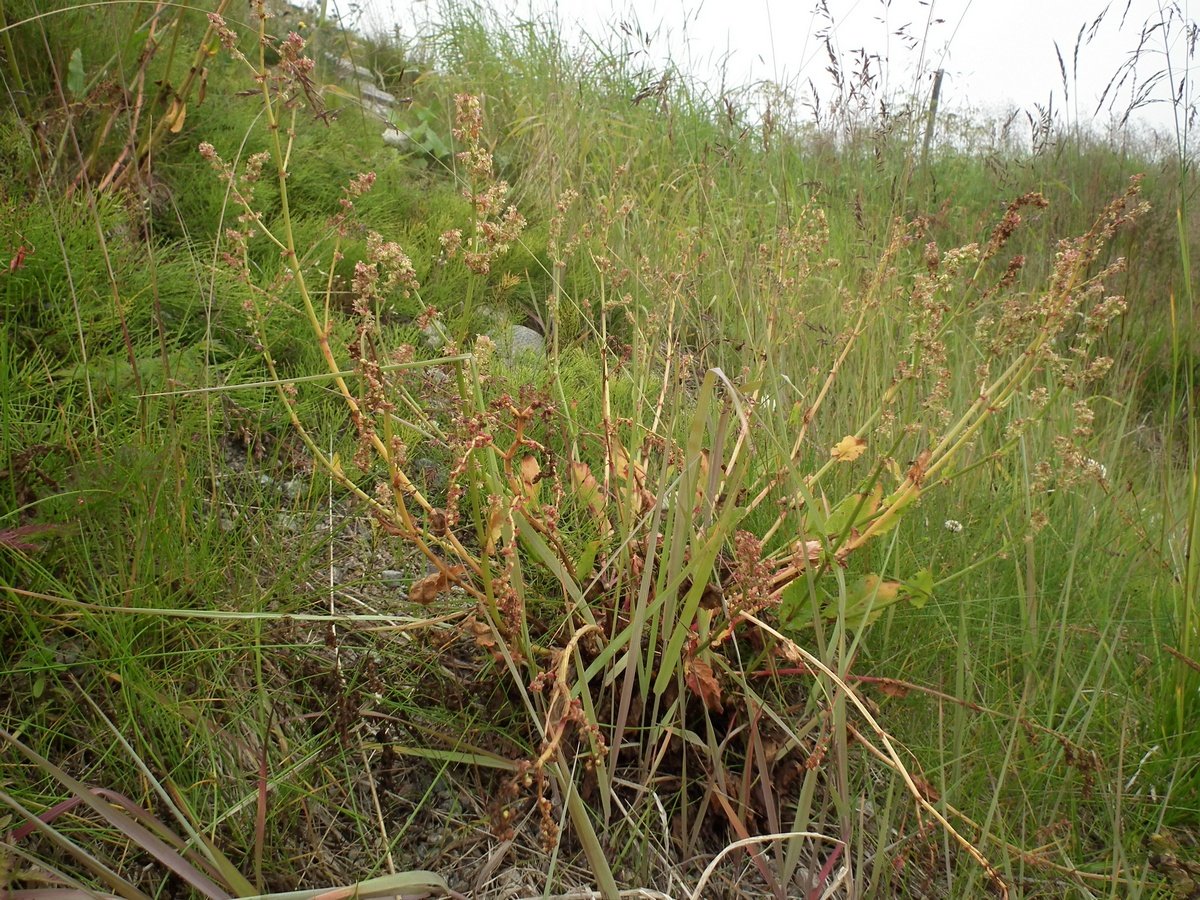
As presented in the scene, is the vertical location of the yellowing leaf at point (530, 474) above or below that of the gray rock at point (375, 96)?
below

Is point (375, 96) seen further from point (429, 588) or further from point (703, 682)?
point (703, 682)

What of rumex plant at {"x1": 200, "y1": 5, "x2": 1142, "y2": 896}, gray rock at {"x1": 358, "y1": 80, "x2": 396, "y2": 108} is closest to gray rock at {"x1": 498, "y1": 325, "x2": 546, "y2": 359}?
rumex plant at {"x1": 200, "y1": 5, "x2": 1142, "y2": 896}

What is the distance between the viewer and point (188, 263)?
2.21m

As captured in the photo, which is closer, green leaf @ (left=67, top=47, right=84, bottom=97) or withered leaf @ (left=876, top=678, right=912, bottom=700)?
withered leaf @ (left=876, top=678, right=912, bottom=700)

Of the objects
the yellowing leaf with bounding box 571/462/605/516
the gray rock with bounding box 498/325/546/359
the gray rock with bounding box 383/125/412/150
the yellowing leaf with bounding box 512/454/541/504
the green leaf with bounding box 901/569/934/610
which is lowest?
the green leaf with bounding box 901/569/934/610

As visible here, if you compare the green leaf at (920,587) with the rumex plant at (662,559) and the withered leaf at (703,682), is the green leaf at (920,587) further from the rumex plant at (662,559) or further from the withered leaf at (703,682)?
the withered leaf at (703,682)

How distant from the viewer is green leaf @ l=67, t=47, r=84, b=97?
2303mm

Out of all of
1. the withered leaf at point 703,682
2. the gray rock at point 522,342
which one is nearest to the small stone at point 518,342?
the gray rock at point 522,342

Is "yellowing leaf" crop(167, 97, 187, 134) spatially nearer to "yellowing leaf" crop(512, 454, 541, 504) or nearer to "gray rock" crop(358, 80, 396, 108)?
"yellowing leaf" crop(512, 454, 541, 504)

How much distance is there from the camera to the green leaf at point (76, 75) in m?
2.30

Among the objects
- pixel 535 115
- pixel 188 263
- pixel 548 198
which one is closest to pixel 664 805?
pixel 188 263

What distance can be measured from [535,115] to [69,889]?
14.0 ft

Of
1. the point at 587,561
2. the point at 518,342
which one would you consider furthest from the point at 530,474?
the point at 518,342

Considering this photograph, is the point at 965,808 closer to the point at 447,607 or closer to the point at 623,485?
the point at 623,485
